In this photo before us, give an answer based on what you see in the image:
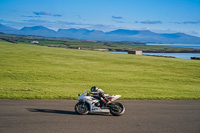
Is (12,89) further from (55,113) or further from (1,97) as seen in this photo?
(55,113)

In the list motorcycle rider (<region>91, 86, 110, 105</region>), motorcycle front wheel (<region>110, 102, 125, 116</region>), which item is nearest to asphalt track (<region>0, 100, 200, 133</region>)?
motorcycle front wheel (<region>110, 102, 125, 116</region>)

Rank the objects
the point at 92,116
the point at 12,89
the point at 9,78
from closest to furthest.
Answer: the point at 92,116, the point at 12,89, the point at 9,78

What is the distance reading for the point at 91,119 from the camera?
11664mm

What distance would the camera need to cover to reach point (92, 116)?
12305 millimetres

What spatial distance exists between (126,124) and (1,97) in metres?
9.90

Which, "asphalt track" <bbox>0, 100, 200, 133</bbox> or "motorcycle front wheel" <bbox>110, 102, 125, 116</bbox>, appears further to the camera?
"motorcycle front wheel" <bbox>110, 102, 125, 116</bbox>

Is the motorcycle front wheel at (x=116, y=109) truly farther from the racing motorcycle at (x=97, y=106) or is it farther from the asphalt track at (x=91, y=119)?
the asphalt track at (x=91, y=119)

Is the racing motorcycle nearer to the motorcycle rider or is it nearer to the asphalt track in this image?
the motorcycle rider

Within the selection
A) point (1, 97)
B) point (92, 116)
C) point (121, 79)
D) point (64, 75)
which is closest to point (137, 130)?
point (92, 116)

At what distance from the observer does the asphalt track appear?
10062mm

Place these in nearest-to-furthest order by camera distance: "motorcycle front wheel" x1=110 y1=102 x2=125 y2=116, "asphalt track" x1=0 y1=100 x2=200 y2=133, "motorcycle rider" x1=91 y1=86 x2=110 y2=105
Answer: "asphalt track" x1=0 y1=100 x2=200 y2=133 → "motorcycle rider" x1=91 y1=86 x2=110 y2=105 → "motorcycle front wheel" x1=110 y1=102 x2=125 y2=116

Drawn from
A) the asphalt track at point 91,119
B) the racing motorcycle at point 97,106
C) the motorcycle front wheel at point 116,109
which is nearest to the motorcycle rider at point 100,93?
the racing motorcycle at point 97,106

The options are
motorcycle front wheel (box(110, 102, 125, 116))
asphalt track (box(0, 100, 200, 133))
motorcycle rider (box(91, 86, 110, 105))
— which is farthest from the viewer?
motorcycle front wheel (box(110, 102, 125, 116))

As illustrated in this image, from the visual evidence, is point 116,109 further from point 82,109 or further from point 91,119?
point 82,109
